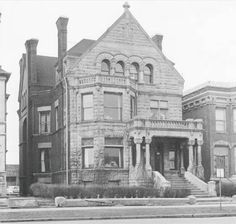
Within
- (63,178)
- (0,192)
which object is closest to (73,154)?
(63,178)

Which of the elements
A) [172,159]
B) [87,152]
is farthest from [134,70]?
[87,152]

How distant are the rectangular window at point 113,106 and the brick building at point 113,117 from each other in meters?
0.08

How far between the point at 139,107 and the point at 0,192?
1280 centimetres

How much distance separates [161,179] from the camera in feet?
120

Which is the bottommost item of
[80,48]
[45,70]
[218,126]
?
[218,126]

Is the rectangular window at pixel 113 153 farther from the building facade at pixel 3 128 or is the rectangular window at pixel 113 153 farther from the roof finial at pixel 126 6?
the roof finial at pixel 126 6

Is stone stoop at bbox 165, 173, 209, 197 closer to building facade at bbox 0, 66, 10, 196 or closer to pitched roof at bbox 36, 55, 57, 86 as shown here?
building facade at bbox 0, 66, 10, 196

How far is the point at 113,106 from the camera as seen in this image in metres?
40.1

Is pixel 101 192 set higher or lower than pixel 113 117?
lower

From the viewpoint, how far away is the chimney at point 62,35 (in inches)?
1754

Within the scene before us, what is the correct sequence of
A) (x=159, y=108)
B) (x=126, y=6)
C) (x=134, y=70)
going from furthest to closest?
(x=159, y=108), (x=134, y=70), (x=126, y=6)

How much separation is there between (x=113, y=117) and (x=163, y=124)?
3828mm

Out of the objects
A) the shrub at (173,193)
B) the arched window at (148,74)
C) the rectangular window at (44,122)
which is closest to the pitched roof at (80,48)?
the arched window at (148,74)

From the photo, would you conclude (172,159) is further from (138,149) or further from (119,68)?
(119,68)
